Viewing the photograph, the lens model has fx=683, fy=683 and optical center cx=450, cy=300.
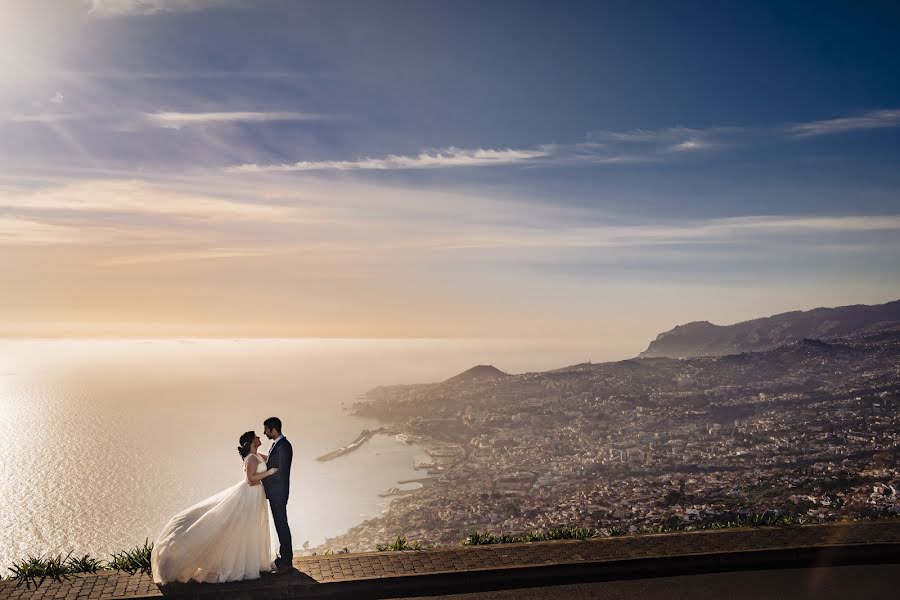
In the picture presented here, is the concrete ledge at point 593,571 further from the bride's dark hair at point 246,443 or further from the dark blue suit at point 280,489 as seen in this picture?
the bride's dark hair at point 246,443

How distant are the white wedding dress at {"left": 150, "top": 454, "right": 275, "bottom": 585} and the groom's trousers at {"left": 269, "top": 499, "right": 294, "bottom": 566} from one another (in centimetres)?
16

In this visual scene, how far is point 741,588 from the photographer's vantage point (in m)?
9.48

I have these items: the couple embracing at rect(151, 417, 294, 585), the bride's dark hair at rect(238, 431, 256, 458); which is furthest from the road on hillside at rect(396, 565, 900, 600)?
the bride's dark hair at rect(238, 431, 256, 458)

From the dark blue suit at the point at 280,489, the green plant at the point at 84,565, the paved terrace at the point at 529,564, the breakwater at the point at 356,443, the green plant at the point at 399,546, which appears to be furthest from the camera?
the breakwater at the point at 356,443

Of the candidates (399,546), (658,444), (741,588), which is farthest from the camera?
(658,444)

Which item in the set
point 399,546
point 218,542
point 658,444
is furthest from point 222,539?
point 658,444

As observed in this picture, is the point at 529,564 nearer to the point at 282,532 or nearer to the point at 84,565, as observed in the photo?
the point at 282,532

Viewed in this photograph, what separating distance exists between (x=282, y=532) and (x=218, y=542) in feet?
3.22

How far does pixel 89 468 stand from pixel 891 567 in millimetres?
157417

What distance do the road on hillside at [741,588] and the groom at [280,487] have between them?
213 cm

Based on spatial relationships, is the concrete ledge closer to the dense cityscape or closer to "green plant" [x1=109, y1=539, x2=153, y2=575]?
"green plant" [x1=109, y1=539, x2=153, y2=575]

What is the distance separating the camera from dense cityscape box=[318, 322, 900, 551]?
2320 inches

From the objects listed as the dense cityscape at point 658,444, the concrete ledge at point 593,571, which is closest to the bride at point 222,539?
the concrete ledge at point 593,571

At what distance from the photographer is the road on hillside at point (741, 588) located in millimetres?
9172
